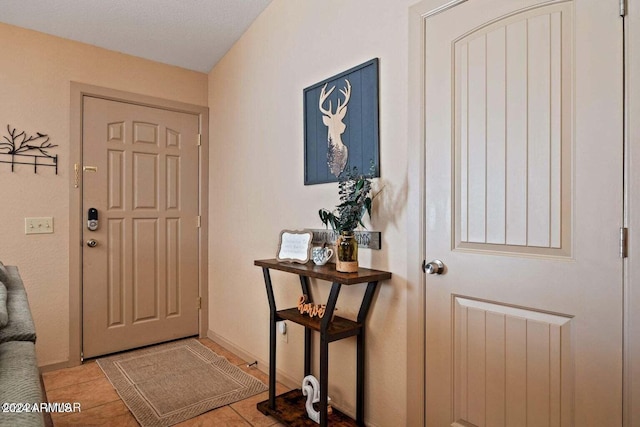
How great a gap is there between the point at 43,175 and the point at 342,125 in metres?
2.18

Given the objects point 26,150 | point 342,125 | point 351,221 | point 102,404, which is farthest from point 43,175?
point 351,221

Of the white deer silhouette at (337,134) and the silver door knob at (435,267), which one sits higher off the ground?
the white deer silhouette at (337,134)

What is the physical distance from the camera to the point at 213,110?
3.46 metres

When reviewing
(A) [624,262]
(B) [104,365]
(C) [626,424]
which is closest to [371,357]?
(C) [626,424]

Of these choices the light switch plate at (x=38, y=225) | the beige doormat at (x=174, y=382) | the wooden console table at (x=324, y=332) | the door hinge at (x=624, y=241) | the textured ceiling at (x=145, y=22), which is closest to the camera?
the door hinge at (x=624, y=241)

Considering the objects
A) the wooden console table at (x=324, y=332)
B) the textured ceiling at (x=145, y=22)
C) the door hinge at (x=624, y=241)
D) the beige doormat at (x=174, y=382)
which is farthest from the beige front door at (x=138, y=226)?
the door hinge at (x=624, y=241)

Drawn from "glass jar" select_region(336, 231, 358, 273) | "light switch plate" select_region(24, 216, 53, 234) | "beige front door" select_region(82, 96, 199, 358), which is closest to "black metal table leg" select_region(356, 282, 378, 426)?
"glass jar" select_region(336, 231, 358, 273)

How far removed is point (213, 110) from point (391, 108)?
2.08 metres

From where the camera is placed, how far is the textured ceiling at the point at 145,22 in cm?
256

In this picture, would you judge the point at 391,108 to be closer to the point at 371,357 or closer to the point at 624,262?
the point at 624,262

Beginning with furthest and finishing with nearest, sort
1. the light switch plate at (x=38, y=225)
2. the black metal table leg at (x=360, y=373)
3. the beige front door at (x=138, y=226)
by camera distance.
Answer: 1. the beige front door at (x=138, y=226)
2. the light switch plate at (x=38, y=225)
3. the black metal table leg at (x=360, y=373)

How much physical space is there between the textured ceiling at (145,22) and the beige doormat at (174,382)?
2405 mm

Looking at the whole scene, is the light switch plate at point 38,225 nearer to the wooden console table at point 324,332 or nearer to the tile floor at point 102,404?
the tile floor at point 102,404

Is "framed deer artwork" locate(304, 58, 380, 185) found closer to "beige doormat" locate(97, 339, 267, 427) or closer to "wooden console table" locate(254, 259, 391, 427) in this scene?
"wooden console table" locate(254, 259, 391, 427)
